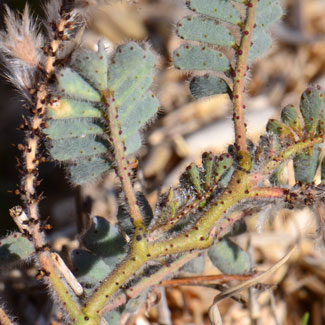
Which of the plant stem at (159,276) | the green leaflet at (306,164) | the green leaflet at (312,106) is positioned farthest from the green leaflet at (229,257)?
the green leaflet at (312,106)

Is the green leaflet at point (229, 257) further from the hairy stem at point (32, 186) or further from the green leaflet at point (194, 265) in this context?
the hairy stem at point (32, 186)

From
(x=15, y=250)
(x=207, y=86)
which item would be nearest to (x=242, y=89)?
(x=207, y=86)

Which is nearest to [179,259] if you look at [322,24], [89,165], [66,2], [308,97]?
[89,165]

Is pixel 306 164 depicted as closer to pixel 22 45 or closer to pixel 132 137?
pixel 132 137

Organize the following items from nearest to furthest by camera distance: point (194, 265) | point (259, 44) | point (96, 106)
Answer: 1. point (96, 106)
2. point (259, 44)
3. point (194, 265)

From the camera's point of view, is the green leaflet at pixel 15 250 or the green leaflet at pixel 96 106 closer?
the green leaflet at pixel 96 106

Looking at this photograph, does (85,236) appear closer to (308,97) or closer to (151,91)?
(151,91)

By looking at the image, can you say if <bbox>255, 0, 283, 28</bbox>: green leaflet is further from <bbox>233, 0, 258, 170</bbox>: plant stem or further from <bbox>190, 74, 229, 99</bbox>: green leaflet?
<bbox>190, 74, 229, 99</bbox>: green leaflet

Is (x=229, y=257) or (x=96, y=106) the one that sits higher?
(x=96, y=106)
